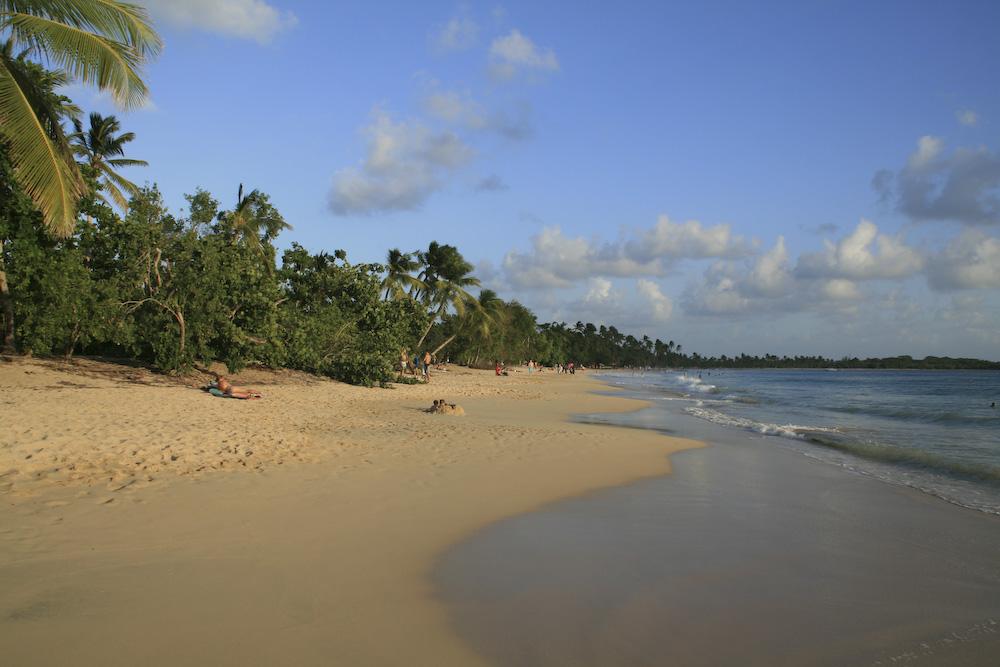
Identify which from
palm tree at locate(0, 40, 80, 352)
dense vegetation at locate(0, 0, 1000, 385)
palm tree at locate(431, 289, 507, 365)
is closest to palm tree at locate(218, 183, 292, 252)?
dense vegetation at locate(0, 0, 1000, 385)

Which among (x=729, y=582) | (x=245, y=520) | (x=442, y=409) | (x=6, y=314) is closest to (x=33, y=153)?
(x=245, y=520)

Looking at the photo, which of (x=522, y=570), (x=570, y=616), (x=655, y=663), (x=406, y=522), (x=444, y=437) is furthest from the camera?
(x=444, y=437)

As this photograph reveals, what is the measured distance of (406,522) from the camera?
18.6 ft

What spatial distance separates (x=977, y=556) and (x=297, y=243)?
23.1 m

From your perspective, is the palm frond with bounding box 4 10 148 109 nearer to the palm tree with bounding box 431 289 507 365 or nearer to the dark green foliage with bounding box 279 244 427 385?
the dark green foliage with bounding box 279 244 427 385

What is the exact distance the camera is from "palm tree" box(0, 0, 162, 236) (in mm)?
9320

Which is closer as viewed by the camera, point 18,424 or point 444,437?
point 18,424

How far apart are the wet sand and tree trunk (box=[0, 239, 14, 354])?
15779 mm

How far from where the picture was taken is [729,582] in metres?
4.42

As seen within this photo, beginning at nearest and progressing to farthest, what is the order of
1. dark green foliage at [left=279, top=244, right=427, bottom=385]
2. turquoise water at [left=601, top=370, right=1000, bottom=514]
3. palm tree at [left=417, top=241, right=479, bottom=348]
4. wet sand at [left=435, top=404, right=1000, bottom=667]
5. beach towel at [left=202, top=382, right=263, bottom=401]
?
wet sand at [left=435, top=404, right=1000, bottom=667]
turquoise water at [left=601, top=370, right=1000, bottom=514]
beach towel at [left=202, top=382, right=263, bottom=401]
dark green foliage at [left=279, top=244, right=427, bottom=385]
palm tree at [left=417, top=241, right=479, bottom=348]

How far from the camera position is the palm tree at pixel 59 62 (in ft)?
30.6

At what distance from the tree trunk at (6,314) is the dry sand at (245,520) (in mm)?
3778

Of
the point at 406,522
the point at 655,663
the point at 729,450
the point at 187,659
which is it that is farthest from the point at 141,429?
the point at 729,450

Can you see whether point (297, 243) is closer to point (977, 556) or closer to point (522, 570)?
point (522, 570)
